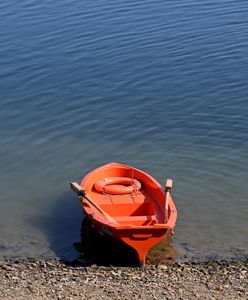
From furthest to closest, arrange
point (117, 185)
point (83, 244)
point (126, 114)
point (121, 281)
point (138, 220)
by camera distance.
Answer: point (126, 114) < point (117, 185) < point (83, 244) < point (138, 220) < point (121, 281)

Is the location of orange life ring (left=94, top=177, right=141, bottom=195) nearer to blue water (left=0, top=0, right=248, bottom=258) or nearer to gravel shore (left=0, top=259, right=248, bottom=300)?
blue water (left=0, top=0, right=248, bottom=258)

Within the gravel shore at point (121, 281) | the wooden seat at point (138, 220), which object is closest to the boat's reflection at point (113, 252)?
the gravel shore at point (121, 281)

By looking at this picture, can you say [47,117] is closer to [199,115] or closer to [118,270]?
[199,115]

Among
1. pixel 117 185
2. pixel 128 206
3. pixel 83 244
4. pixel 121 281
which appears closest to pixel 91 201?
pixel 128 206

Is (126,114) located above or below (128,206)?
above

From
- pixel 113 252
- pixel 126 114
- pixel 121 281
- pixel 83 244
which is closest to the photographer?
pixel 121 281

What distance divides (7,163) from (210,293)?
9.39 m

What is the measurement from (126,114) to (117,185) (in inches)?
254

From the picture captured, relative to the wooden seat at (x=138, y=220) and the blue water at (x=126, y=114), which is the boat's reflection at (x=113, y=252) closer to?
the blue water at (x=126, y=114)

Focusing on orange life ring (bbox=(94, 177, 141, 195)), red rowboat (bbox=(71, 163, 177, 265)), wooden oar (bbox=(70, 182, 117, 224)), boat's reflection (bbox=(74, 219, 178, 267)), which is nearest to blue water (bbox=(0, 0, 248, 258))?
boat's reflection (bbox=(74, 219, 178, 267))

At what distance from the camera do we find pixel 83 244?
17312mm

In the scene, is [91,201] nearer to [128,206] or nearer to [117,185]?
[128,206]

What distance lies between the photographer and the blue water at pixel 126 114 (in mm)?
18422

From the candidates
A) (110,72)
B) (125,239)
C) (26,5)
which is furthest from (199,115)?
(26,5)
